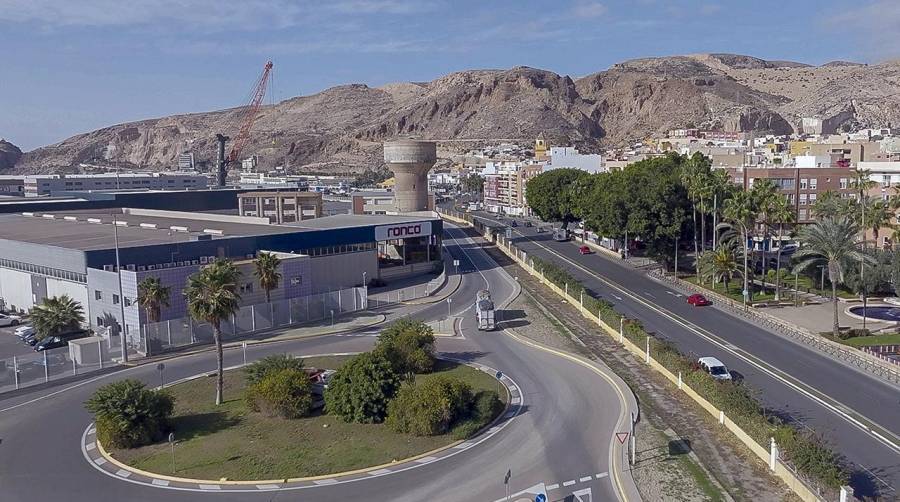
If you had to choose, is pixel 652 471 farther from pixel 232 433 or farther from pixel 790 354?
pixel 790 354

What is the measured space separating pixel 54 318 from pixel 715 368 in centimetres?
3877

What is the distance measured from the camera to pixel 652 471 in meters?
24.8

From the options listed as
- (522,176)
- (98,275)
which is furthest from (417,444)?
(522,176)

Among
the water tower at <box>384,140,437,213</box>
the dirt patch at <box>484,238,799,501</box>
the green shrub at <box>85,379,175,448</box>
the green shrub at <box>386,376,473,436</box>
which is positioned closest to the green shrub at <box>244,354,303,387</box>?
Answer: the green shrub at <box>85,379,175,448</box>

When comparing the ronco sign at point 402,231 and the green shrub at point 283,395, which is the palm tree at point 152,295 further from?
the ronco sign at point 402,231

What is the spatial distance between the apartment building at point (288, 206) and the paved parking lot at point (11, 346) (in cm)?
4256

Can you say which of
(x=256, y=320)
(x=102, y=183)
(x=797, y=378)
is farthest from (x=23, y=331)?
(x=102, y=183)

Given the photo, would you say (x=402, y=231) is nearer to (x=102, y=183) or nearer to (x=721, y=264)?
(x=721, y=264)

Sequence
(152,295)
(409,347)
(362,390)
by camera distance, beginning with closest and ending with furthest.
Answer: (362,390)
(409,347)
(152,295)

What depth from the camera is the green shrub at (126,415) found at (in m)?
27.5

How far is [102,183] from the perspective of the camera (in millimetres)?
149250

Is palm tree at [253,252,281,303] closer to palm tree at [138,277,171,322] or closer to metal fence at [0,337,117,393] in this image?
palm tree at [138,277,171,322]

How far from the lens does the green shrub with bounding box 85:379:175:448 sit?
90.2 feet

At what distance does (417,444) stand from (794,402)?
1745 cm
